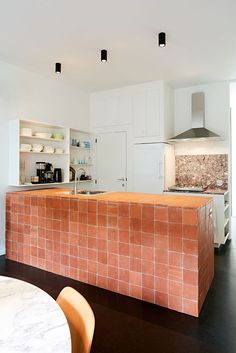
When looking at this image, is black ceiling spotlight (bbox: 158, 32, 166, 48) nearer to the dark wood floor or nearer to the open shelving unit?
the open shelving unit

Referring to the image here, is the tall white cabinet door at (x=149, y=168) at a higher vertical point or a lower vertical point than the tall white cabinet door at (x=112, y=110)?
lower

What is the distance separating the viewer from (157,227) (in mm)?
2393

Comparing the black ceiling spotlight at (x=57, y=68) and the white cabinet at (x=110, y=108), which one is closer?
the black ceiling spotlight at (x=57, y=68)

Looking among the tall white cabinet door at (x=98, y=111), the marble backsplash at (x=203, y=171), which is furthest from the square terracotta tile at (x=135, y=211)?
the tall white cabinet door at (x=98, y=111)

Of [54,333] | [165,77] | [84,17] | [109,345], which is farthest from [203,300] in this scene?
[165,77]

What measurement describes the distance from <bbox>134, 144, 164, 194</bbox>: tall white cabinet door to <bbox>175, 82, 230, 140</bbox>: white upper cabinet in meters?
0.77

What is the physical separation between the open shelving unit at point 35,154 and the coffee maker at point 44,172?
0.22ft

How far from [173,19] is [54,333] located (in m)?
2.85

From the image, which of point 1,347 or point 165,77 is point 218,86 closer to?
point 165,77

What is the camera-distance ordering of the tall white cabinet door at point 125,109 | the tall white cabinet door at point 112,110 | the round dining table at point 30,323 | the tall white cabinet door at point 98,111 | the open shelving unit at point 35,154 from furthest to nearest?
1. the tall white cabinet door at point 98,111
2. the tall white cabinet door at point 112,110
3. the tall white cabinet door at point 125,109
4. the open shelving unit at point 35,154
5. the round dining table at point 30,323

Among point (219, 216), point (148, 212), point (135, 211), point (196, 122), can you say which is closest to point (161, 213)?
point (148, 212)

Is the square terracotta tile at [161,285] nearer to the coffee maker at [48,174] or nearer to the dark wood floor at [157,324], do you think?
the dark wood floor at [157,324]

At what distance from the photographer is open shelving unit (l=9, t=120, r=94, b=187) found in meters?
3.66

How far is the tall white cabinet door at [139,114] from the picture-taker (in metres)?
4.71
